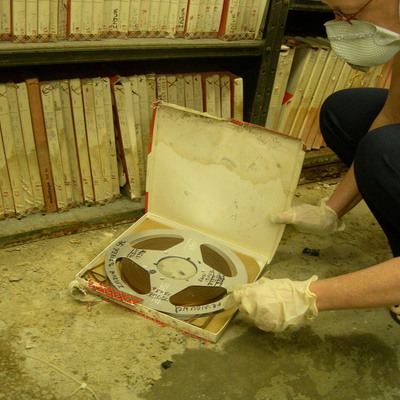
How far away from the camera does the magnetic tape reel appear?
119 centimetres

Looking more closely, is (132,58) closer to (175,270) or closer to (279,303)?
(175,270)

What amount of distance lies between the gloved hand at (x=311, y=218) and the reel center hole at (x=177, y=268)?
0.28 metres

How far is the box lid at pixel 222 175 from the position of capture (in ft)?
4.33

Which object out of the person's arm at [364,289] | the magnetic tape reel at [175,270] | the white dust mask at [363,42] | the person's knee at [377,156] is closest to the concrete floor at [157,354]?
the magnetic tape reel at [175,270]

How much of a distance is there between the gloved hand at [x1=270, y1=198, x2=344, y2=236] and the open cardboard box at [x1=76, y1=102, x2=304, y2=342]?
0.03 m

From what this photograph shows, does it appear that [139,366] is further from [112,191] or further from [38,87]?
[38,87]

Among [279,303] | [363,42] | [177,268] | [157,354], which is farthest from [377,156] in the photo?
[157,354]

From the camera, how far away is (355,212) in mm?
1836

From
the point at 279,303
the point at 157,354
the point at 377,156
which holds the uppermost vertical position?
the point at 377,156

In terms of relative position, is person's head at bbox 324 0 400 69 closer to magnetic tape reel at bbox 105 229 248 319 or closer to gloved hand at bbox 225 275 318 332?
gloved hand at bbox 225 275 318 332

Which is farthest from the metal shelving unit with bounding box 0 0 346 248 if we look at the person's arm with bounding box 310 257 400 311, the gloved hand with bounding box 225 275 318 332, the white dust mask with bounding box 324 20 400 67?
the person's arm with bounding box 310 257 400 311

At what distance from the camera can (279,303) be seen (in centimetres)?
104

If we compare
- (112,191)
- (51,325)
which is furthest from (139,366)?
(112,191)

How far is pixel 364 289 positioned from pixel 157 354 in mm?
509
